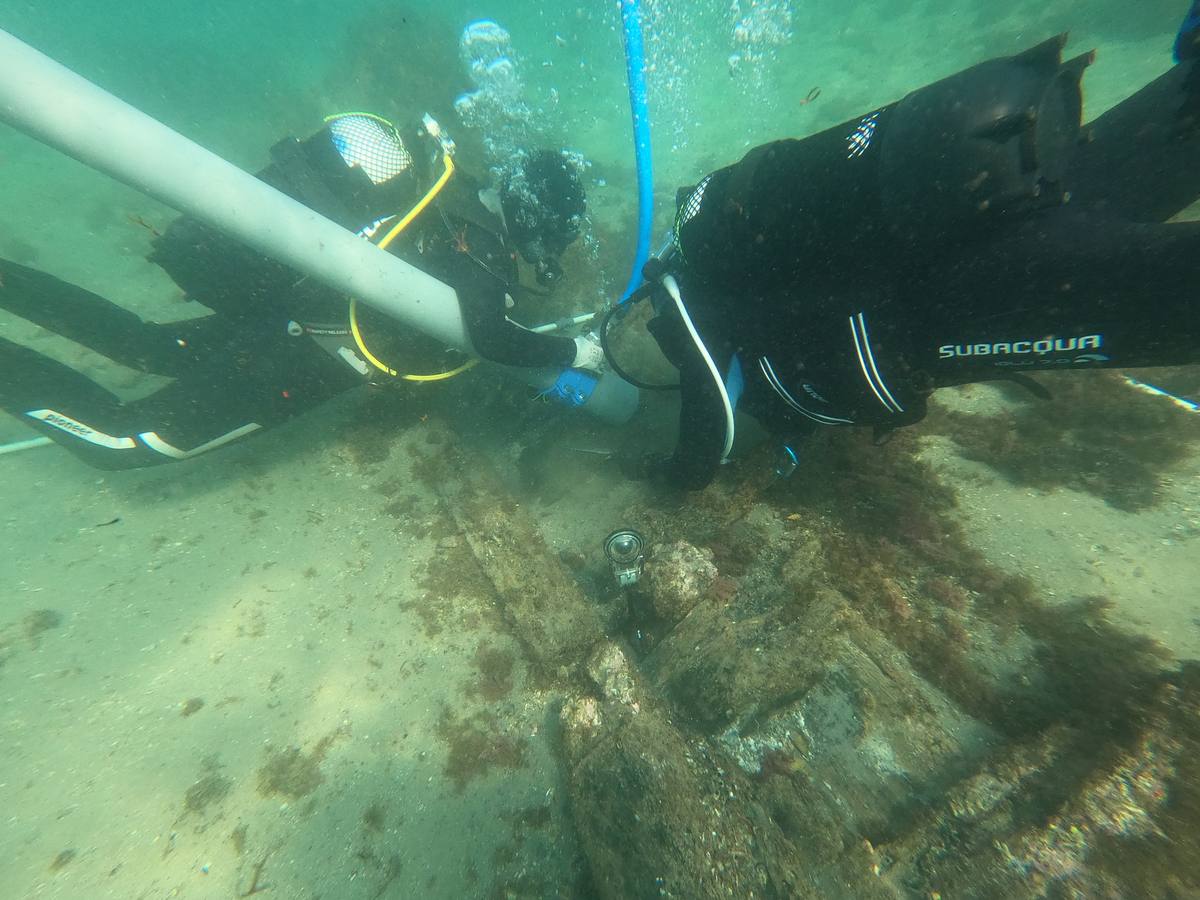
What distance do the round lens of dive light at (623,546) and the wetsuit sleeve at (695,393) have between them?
28.6 inches

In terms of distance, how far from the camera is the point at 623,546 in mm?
3457

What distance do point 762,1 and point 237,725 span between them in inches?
1616

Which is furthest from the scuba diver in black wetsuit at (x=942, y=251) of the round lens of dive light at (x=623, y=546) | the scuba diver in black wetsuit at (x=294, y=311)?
the scuba diver in black wetsuit at (x=294, y=311)

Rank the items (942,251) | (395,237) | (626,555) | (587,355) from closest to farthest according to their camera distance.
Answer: (942,251) < (626,555) < (395,237) < (587,355)

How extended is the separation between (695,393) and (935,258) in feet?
4.17

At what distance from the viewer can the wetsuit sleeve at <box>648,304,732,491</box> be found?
109 inches

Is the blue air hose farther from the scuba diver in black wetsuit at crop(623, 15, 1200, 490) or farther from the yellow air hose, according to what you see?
the yellow air hose

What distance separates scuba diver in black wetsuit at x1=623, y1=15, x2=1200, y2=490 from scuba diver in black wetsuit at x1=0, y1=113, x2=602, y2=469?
75.1 inches

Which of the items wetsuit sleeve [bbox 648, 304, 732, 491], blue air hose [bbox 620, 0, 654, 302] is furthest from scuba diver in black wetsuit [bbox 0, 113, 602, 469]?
wetsuit sleeve [bbox 648, 304, 732, 491]

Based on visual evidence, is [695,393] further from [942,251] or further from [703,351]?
[942,251]

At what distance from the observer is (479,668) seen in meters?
3.21

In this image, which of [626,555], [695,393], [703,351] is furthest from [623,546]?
[703,351]

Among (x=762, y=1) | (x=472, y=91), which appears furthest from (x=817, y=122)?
(x=762, y=1)

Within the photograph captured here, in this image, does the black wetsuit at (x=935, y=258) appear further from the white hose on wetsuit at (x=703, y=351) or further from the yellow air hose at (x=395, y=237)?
the yellow air hose at (x=395, y=237)
